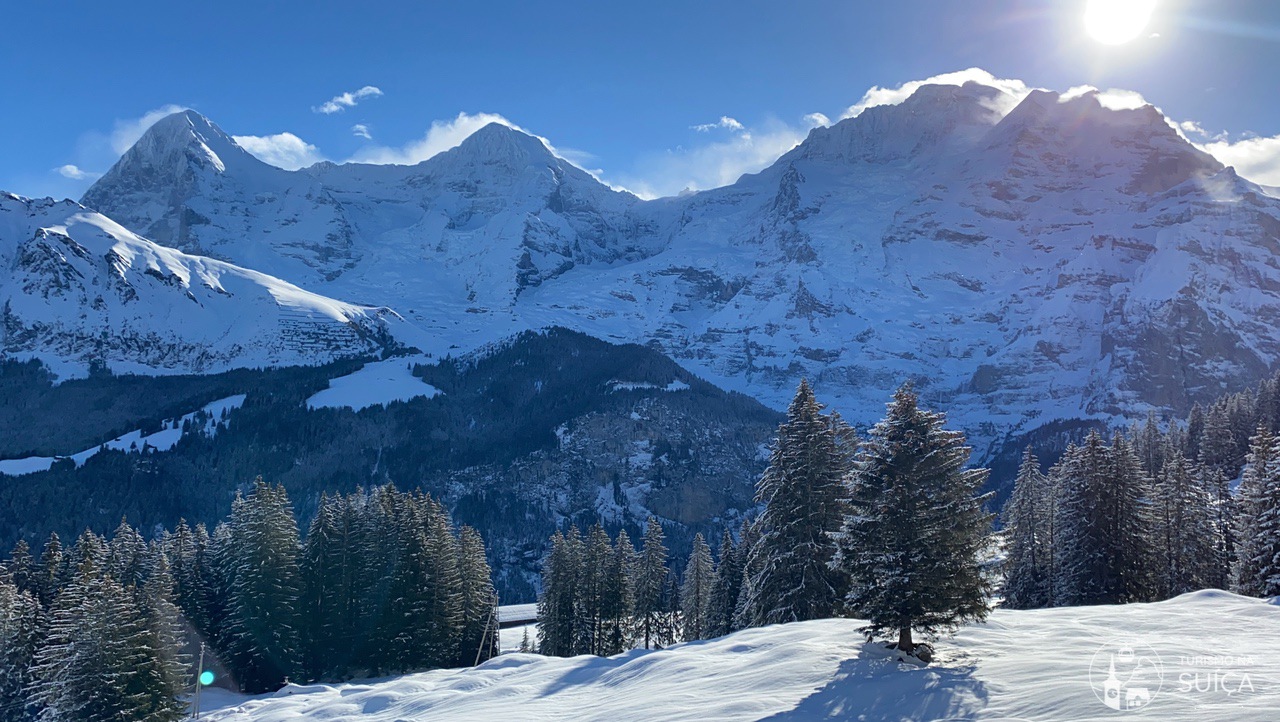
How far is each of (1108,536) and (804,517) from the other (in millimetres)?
20058

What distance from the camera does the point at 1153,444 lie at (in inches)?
4186

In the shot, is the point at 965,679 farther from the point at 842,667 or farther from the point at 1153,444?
the point at 1153,444

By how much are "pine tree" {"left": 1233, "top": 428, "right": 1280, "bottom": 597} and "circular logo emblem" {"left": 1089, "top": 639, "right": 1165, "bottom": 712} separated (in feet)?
69.5

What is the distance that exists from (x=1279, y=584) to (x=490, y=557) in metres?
152

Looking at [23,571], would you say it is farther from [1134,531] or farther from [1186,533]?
[1186,533]

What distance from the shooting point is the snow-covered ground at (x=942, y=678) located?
1973cm

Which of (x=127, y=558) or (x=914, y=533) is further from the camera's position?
(x=127, y=558)

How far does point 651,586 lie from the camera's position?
240 feet

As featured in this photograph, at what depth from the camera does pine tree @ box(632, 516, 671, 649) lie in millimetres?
72562

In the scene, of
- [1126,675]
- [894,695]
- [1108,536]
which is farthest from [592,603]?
[1126,675]

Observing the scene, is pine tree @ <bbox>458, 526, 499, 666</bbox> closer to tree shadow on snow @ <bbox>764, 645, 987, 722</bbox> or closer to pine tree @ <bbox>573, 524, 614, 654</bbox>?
pine tree @ <bbox>573, 524, 614, 654</bbox>

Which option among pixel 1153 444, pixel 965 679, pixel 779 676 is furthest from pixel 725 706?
pixel 1153 444

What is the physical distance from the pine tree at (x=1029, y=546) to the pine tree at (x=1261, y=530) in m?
15.4

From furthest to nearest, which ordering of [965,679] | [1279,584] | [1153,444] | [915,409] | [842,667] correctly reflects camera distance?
[1153,444] < [1279,584] < [915,409] < [842,667] < [965,679]
